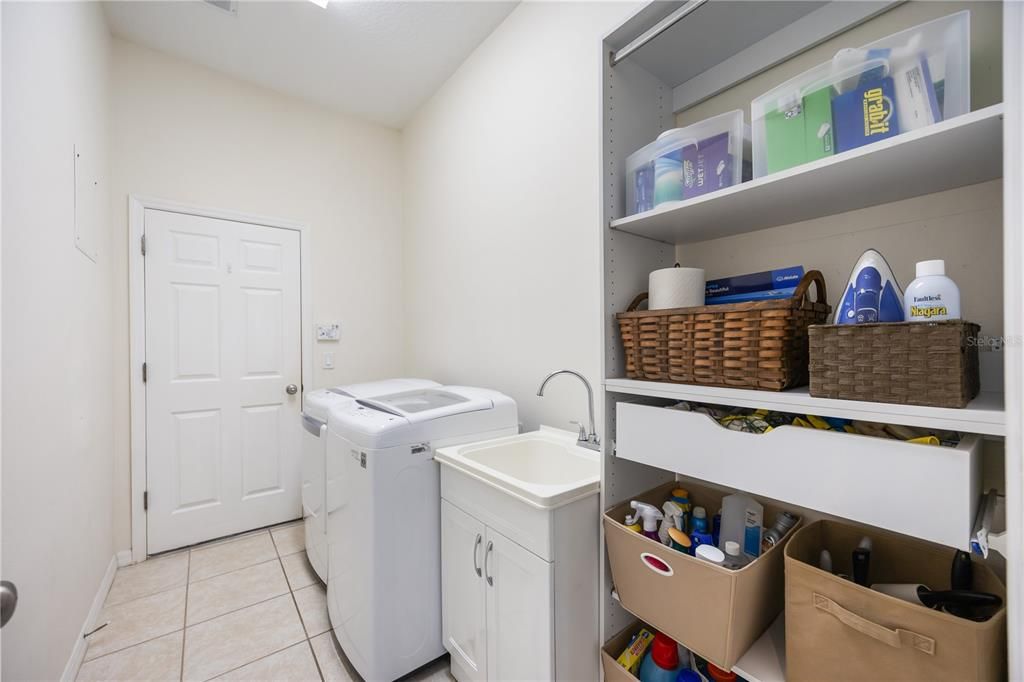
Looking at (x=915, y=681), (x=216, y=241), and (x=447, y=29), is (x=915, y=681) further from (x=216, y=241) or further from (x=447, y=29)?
(x=216, y=241)

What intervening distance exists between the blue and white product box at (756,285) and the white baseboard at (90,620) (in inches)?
98.0

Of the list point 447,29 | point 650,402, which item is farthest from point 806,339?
point 447,29

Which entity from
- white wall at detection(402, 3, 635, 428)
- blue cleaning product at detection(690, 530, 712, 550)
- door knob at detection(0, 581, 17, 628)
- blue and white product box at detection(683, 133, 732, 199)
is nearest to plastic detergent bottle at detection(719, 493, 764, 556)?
blue cleaning product at detection(690, 530, 712, 550)

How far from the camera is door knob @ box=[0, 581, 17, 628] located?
556 millimetres

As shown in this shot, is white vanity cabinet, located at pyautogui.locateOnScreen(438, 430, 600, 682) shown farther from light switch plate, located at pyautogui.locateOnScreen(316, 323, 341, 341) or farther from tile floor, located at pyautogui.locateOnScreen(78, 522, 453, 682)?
light switch plate, located at pyautogui.locateOnScreen(316, 323, 341, 341)

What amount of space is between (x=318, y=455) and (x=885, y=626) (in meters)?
1.96

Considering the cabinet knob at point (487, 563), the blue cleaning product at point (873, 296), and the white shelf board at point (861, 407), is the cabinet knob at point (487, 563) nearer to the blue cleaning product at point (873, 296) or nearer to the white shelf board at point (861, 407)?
the white shelf board at point (861, 407)

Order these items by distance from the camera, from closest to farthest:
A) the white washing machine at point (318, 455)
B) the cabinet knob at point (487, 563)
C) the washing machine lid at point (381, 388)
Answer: the cabinet knob at point (487, 563), the white washing machine at point (318, 455), the washing machine lid at point (381, 388)

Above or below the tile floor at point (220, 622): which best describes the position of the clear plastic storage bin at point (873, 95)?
above

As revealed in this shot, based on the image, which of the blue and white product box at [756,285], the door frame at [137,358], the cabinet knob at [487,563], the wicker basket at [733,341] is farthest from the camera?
the door frame at [137,358]

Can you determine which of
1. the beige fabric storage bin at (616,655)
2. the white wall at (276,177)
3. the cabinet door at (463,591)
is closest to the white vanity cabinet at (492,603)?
the cabinet door at (463,591)

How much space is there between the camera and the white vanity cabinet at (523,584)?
1.12 m

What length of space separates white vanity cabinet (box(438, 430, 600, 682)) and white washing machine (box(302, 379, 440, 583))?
0.76 metres

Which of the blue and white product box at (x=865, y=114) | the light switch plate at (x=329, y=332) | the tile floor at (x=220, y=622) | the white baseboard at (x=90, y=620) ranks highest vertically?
the blue and white product box at (x=865, y=114)
